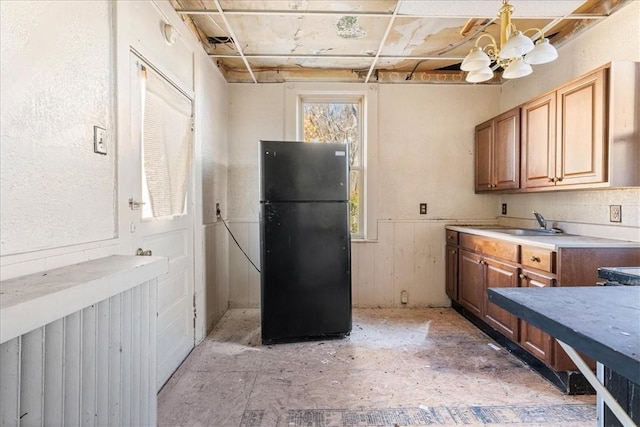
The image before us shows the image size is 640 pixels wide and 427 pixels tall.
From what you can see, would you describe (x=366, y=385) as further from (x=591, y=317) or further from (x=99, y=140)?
(x=99, y=140)

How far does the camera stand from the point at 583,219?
2.47 m

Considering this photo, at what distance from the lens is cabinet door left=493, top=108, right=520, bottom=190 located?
110 inches

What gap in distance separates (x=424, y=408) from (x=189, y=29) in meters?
2.98

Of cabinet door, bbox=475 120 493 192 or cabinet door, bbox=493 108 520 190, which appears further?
cabinet door, bbox=475 120 493 192

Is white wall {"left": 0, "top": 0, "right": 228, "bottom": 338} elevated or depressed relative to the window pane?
depressed

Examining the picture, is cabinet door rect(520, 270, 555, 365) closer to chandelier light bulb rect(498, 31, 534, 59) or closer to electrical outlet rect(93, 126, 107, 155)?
chandelier light bulb rect(498, 31, 534, 59)

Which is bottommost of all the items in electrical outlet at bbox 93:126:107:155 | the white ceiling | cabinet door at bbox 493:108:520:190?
electrical outlet at bbox 93:126:107:155

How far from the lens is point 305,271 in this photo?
2686 millimetres

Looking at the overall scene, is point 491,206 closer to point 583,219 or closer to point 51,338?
point 583,219

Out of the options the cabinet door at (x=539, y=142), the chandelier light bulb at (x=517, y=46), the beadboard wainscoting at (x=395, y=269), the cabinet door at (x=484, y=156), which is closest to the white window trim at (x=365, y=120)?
the beadboard wainscoting at (x=395, y=269)

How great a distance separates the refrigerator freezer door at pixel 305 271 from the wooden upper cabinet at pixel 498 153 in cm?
150

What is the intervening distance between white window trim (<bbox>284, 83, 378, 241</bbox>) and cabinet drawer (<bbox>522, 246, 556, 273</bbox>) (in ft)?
5.00

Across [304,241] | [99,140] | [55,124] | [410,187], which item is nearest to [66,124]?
[55,124]

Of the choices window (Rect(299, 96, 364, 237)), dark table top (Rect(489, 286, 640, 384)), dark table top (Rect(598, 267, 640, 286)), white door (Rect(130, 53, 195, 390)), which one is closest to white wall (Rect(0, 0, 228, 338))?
white door (Rect(130, 53, 195, 390))
